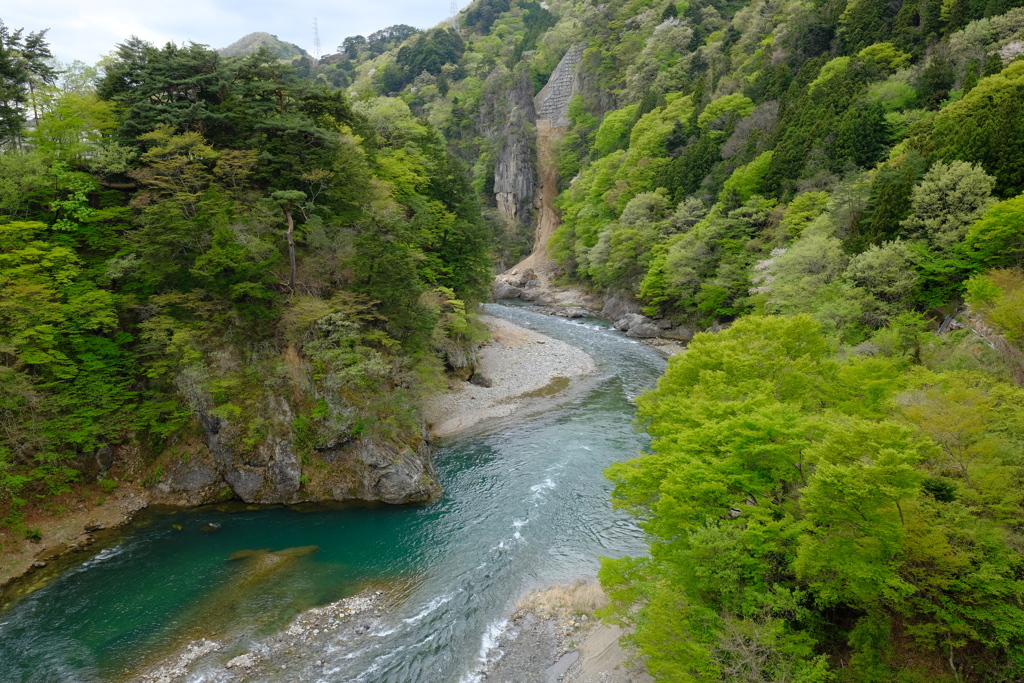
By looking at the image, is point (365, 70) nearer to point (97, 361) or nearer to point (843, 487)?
point (97, 361)

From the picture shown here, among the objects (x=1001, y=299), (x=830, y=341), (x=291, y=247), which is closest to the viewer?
(x=1001, y=299)

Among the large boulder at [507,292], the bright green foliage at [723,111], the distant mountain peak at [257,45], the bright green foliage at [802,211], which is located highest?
the distant mountain peak at [257,45]

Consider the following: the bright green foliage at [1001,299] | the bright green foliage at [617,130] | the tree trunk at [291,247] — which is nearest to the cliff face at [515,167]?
the bright green foliage at [617,130]


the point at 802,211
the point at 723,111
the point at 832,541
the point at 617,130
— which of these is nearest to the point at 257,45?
the point at 617,130

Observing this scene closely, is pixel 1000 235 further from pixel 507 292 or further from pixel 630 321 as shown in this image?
pixel 507 292

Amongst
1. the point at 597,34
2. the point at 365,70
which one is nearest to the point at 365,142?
the point at 597,34

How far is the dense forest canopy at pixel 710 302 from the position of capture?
28.4ft

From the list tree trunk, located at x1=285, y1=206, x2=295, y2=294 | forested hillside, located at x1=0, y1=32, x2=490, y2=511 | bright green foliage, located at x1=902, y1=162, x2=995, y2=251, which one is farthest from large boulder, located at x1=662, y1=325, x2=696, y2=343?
tree trunk, located at x1=285, y1=206, x2=295, y2=294

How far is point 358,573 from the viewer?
15438 mm

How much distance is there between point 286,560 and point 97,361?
1084 cm

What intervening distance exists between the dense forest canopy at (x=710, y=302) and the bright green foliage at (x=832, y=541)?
0.18ft

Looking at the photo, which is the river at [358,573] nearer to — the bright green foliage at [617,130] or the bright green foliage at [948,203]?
the bright green foliage at [948,203]

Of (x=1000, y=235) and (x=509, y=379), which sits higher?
(x=1000, y=235)

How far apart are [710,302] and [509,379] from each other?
55.2ft
